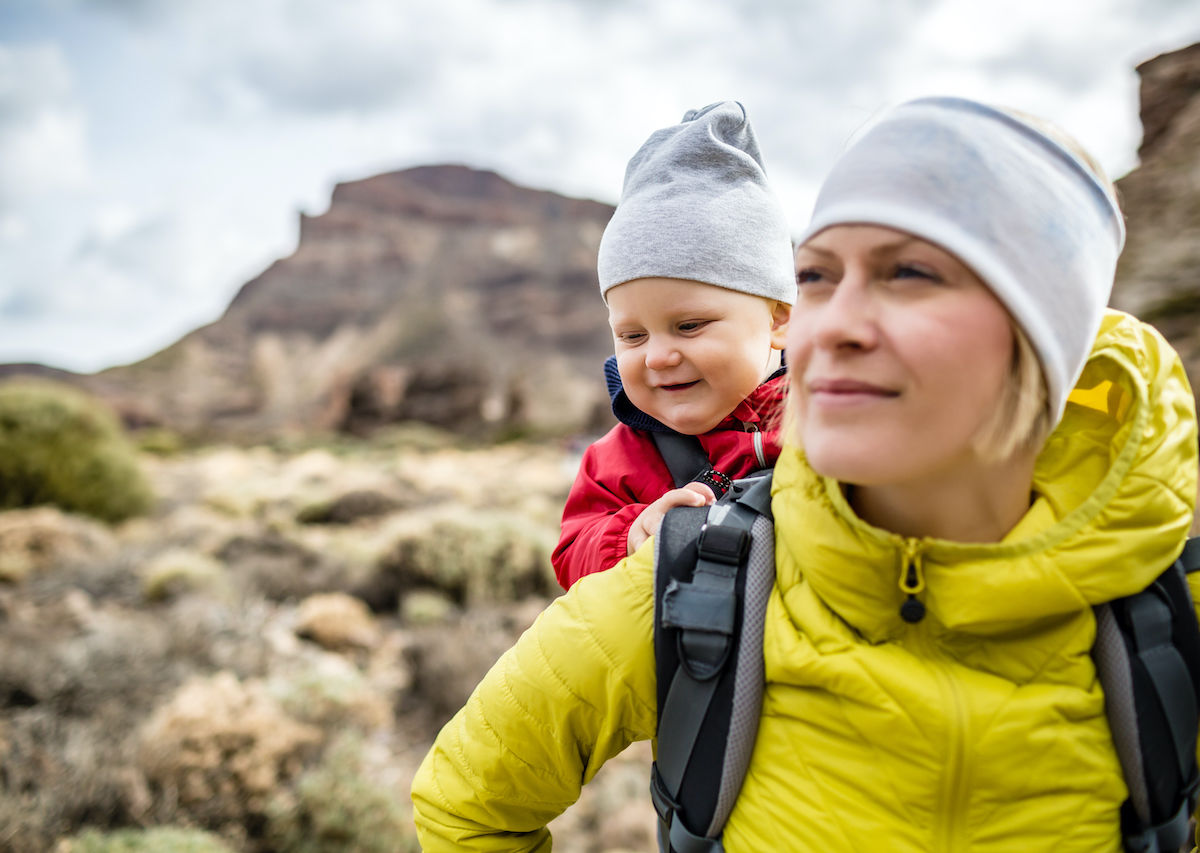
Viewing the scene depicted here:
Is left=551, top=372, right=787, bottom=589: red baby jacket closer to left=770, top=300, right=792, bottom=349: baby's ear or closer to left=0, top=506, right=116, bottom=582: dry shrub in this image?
left=770, top=300, right=792, bottom=349: baby's ear

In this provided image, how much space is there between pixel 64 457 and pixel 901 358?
36.6ft

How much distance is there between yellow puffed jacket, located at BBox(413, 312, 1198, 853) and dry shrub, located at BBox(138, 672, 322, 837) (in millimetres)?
3162

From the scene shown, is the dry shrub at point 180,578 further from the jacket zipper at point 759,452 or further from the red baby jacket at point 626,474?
the jacket zipper at point 759,452

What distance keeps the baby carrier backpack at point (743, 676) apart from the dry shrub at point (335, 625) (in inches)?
200

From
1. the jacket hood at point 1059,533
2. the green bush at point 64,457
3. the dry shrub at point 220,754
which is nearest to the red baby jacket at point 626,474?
the jacket hood at point 1059,533

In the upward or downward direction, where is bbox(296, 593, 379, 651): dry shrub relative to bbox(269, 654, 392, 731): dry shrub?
upward

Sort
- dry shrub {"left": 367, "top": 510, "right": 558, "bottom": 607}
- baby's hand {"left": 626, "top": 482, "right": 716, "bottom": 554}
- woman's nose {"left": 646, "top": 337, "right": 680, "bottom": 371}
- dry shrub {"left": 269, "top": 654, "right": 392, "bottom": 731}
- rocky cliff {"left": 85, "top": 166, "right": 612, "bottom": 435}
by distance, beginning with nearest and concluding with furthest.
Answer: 1. baby's hand {"left": 626, "top": 482, "right": 716, "bottom": 554}
2. woman's nose {"left": 646, "top": 337, "right": 680, "bottom": 371}
3. dry shrub {"left": 269, "top": 654, "right": 392, "bottom": 731}
4. dry shrub {"left": 367, "top": 510, "right": 558, "bottom": 607}
5. rocky cliff {"left": 85, "top": 166, "right": 612, "bottom": 435}

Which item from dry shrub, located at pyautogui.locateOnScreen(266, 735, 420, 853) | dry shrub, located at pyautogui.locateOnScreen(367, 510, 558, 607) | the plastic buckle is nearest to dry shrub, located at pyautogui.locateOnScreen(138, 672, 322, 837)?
dry shrub, located at pyautogui.locateOnScreen(266, 735, 420, 853)

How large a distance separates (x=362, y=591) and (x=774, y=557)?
6311mm

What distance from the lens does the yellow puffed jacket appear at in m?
1.04

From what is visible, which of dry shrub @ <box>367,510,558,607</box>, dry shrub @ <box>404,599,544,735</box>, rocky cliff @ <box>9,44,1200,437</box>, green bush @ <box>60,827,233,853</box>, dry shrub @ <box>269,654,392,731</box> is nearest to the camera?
green bush @ <box>60,827,233,853</box>

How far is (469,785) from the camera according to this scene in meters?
1.29

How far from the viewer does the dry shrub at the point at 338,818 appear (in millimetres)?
3475

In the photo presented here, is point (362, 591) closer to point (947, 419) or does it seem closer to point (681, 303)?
point (681, 303)
